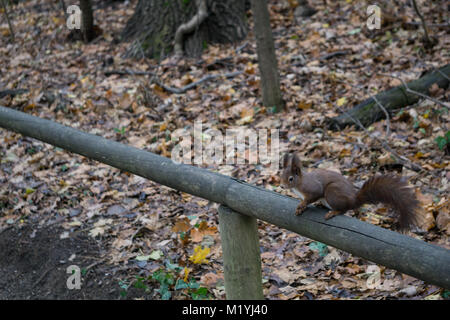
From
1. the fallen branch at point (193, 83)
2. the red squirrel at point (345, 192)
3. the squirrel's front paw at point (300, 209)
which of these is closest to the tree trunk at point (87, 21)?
the fallen branch at point (193, 83)

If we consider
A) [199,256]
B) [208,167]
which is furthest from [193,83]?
[199,256]

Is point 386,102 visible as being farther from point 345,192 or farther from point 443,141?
point 345,192

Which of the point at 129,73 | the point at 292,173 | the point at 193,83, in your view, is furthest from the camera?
the point at 129,73

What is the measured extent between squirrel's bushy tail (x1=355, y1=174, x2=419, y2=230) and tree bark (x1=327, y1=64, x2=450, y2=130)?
289 cm

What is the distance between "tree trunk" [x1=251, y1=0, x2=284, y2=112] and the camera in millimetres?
5391

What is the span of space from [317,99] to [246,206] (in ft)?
12.0

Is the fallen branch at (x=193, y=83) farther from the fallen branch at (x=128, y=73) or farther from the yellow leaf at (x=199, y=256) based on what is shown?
the yellow leaf at (x=199, y=256)

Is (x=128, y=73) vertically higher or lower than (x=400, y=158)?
higher

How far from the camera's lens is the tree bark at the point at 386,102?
4.86m

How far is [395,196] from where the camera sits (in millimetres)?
1999

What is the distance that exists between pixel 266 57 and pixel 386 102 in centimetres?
143

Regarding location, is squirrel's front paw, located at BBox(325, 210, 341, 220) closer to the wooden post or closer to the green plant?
the wooden post

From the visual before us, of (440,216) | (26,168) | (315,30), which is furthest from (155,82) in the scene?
(440,216)
